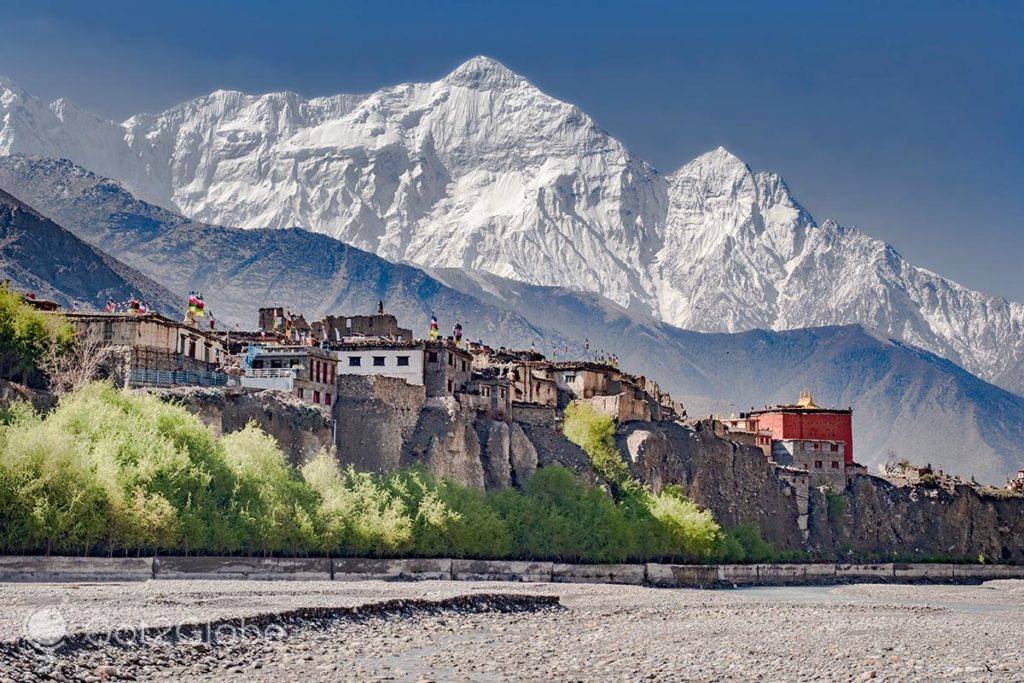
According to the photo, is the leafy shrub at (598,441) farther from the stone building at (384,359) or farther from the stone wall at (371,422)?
the stone wall at (371,422)

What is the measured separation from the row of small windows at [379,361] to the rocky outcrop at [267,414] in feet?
42.2

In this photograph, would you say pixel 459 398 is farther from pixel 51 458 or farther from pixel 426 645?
pixel 426 645

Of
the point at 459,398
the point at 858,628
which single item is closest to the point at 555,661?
the point at 858,628

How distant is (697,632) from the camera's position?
68312 millimetres

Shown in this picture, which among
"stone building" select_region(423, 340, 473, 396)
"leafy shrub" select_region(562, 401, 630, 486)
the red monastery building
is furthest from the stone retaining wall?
the red monastery building

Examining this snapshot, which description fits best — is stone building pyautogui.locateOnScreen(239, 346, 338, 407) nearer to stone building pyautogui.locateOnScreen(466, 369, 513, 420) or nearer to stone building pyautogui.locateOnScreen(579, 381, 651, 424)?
stone building pyautogui.locateOnScreen(466, 369, 513, 420)

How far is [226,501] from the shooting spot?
8156 cm

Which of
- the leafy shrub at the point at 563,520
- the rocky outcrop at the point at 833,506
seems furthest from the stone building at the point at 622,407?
the leafy shrub at the point at 563,520

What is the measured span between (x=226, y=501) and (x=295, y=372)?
18.8 metres

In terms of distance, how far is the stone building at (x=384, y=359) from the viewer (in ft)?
362

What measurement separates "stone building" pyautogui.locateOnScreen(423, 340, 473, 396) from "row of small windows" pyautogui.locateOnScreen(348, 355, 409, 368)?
145 cm

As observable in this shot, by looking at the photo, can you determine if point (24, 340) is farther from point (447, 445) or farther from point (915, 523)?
point (915, 523)

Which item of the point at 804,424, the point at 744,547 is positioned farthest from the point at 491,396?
the point at 804,424

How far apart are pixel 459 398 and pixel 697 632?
45561mm
